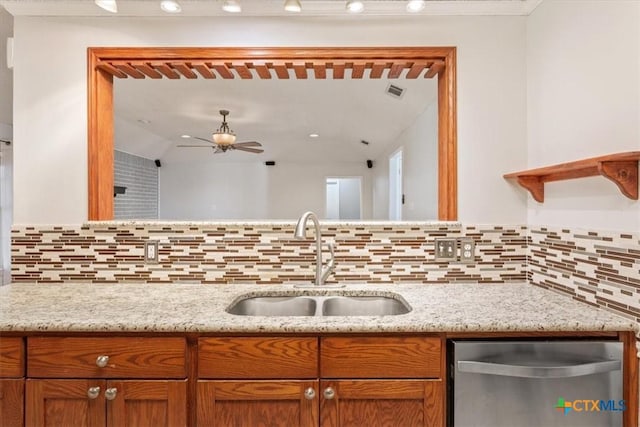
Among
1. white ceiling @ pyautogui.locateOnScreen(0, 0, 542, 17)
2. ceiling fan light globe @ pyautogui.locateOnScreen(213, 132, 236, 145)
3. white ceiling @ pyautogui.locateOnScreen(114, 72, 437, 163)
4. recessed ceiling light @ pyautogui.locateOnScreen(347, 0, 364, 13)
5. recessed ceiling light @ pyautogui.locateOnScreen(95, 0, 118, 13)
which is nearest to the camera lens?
recessed ceiling light @ pyautogui.locateOnScreen(95, 0, 118, 13)

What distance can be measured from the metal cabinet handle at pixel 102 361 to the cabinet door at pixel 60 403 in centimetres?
6

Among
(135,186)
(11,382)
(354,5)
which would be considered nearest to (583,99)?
(354,5)

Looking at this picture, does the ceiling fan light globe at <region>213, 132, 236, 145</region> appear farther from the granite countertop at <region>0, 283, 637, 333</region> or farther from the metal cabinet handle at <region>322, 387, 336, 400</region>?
the metal cabinet handle at <region>322, 387, 336, 400</region>

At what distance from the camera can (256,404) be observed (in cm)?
114

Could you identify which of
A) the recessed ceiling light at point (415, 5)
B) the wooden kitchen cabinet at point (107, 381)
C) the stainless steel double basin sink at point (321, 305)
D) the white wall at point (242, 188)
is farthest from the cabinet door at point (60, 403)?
the white wall at point (242, 188)

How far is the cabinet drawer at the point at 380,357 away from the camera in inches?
44.9

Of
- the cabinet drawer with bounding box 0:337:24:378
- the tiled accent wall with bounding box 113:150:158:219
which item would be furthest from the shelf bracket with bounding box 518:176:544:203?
the tiled accent wall with bounding box 113:150:158:219

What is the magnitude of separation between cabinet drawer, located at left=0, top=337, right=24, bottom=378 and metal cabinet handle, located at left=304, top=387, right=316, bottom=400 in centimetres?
89

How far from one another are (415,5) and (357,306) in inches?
51.3

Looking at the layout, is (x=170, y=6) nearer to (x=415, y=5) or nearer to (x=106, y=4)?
(x=106, y=4)

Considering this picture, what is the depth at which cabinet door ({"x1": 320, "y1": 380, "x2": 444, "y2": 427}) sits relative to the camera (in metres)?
1.13

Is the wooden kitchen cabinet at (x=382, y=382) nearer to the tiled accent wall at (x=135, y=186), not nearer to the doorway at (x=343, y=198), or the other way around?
the tiled accent wall at (x=135, y=186)

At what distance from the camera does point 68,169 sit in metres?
→ 1.74

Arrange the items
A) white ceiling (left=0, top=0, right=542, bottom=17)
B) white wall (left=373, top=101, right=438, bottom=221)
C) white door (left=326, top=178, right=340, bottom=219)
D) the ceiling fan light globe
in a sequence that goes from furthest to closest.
A: 1. white door (left=326, top=178, right=340, bottom=219)
2. the ceiling fan light globe
3. white wall (left=373, top=101, right=438, bottom=221)
4. white ceiling (left=0, top=0, right=542, bottom=17)
